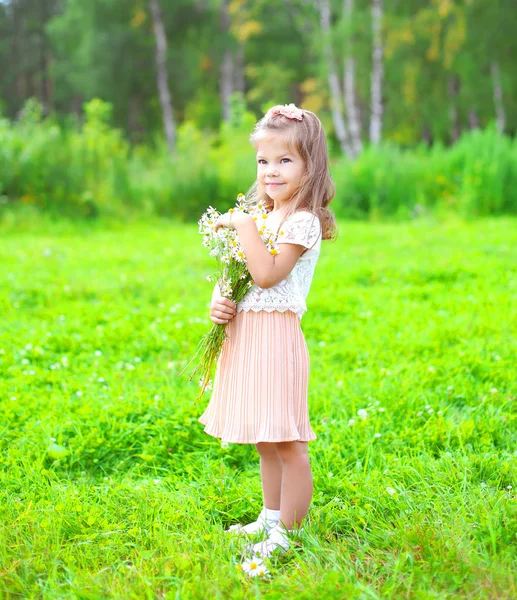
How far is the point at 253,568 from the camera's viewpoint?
240cm

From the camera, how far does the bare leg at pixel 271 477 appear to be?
2824 mm

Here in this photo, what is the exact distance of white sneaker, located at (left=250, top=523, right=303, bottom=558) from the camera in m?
2.57

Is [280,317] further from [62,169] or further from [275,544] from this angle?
[62,169]

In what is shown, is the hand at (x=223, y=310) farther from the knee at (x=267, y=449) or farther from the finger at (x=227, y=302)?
the knee at (x=267, y=449)

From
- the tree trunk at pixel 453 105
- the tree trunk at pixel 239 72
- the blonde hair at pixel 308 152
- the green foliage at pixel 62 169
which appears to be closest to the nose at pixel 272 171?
the blonde hair at pixel 308 152

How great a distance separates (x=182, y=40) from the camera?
29703 millimetres

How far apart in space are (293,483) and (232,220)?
3.62 ft

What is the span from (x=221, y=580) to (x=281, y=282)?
1152mm

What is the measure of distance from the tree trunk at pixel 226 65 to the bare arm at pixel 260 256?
89.4 ft

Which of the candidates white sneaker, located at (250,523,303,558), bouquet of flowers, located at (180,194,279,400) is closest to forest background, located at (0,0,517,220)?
bouquet of flowers, located at (180,194,279,400)

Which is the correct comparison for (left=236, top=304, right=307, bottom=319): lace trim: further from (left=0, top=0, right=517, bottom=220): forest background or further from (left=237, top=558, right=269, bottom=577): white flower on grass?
(left=0, top=0, right=517, bottom=220): forest background

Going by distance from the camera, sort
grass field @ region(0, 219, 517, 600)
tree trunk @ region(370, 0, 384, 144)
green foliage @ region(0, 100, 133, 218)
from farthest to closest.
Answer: tree trunk @ region(370, 0, 384, 144) → green foliage @ region(0, 100, 133, 218) → grass field @ region(0, 219, 517, 600)

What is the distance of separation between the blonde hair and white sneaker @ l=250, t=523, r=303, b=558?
4.15 ft

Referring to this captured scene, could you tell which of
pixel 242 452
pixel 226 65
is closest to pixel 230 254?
pixel 242 452
